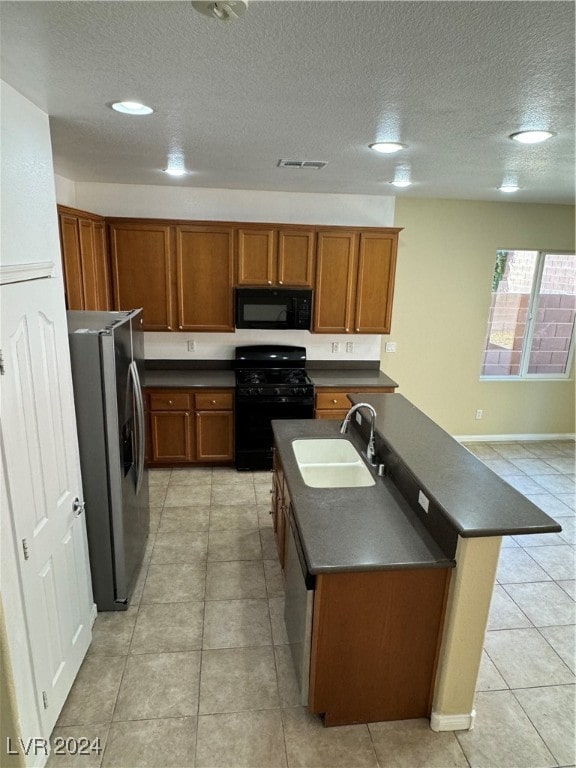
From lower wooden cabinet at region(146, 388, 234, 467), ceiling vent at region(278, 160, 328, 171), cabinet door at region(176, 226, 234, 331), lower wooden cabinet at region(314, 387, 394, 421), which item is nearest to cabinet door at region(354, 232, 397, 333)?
lower wooden cabinet at region(314, 387, 394, 421)

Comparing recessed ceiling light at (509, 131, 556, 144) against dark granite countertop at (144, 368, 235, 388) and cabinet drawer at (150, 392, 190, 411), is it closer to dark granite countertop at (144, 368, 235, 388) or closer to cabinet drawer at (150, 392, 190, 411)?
dark granite countertop at (144, 368, 235, 388)

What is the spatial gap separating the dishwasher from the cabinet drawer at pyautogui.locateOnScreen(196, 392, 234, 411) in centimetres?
204

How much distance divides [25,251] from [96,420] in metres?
0.96

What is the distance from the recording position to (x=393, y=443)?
258 centimetres

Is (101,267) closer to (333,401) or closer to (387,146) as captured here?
(333,401)

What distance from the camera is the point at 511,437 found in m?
5.67

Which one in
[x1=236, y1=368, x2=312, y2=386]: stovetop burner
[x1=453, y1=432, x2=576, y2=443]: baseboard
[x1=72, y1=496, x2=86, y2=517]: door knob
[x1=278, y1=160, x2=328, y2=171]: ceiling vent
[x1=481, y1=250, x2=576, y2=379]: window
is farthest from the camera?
[x1=453, y1=432, x2=576, y2=443]: baseboard

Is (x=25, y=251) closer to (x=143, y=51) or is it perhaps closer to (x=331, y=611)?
(x=143, y=51)

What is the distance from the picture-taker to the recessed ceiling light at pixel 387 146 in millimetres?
2428

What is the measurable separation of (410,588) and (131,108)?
2.32 metres

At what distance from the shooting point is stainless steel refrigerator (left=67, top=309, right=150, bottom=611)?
2387 millimetres

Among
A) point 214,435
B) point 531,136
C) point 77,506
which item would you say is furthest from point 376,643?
point 214,435

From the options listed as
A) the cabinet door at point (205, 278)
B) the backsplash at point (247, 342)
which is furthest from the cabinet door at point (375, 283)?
the cabinet door at point (205, 278)

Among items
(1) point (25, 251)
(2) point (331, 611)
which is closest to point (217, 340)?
(1) point (25, 251)
